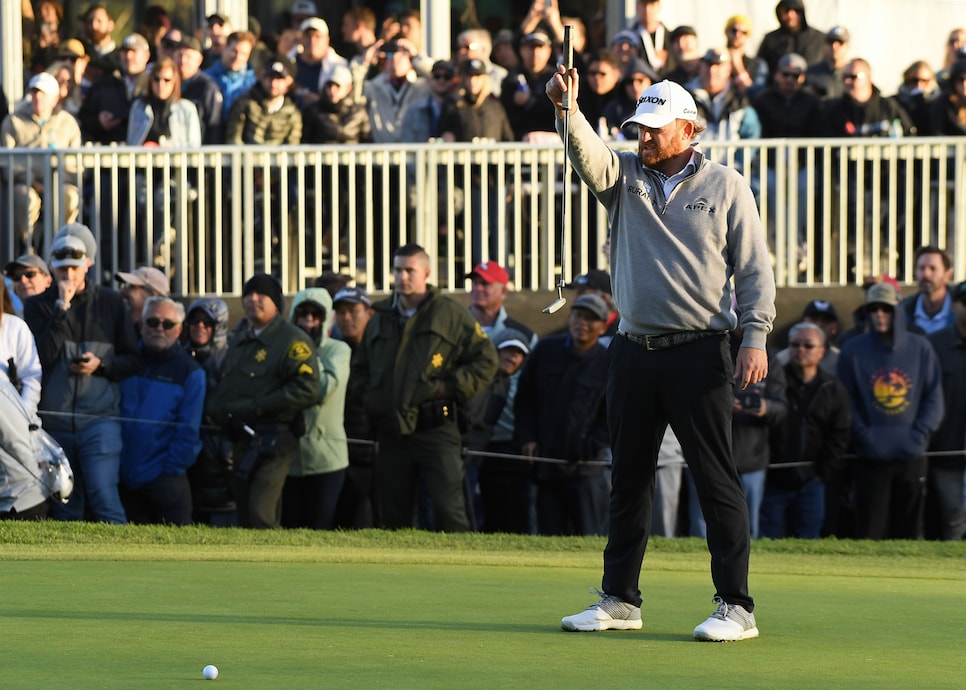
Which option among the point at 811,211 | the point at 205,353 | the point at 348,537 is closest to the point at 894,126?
the point at 811,211

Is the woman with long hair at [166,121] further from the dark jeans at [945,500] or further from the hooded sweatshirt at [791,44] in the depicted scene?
the dark jeans at [945,500]

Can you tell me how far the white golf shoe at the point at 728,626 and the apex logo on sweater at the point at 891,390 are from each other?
651 centimetres

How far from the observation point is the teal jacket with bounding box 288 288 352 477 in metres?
11.7

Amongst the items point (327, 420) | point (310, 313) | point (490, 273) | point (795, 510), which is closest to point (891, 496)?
point (795, 510)

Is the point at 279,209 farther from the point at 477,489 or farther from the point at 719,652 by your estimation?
the point at 719,652

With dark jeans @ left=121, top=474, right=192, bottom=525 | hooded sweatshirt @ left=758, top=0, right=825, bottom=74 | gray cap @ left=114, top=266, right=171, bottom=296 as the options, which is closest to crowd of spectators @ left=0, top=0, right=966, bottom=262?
hooded sweatshirt @ left=758, top=0, right=825, bottom=74

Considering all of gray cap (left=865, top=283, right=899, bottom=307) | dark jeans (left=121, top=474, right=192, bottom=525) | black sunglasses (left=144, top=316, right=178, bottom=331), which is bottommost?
dark jeans (left=121, top=474, right=192, bottom=525)

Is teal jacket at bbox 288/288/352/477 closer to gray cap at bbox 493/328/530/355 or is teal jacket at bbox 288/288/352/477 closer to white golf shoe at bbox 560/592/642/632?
gray cap at bbox 493/328/530/355

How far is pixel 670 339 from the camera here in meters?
6.42

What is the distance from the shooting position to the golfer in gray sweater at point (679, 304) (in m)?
6.36

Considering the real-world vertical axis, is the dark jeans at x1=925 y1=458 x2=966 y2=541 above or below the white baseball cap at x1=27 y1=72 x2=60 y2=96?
below

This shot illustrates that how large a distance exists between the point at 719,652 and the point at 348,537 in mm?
4134

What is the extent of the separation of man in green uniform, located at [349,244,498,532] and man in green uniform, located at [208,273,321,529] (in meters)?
0.43

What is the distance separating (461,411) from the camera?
37.6 ft
